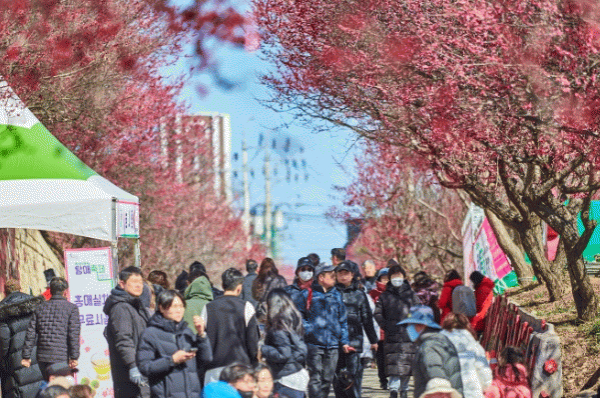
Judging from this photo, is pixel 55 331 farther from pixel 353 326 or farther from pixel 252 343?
pixel 353 326

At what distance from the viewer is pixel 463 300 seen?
571 inches

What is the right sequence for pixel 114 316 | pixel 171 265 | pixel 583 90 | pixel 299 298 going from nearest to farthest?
pixel 114 316
pixel 583 90
pixel 299 298
pixel 171 265

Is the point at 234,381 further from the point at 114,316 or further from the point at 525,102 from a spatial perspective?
the point at 525,102

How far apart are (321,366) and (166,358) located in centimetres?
308

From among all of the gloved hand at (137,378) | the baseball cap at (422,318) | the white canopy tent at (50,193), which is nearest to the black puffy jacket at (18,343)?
the white canopy tent at (50,193)

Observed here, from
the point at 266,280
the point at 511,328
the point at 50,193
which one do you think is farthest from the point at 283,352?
the point at 511,328

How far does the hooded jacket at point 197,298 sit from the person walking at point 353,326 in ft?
4.97

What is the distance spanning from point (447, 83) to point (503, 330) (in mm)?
4055

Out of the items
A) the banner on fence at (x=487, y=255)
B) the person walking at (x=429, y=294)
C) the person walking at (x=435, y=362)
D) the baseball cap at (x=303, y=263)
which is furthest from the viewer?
the banner on fence at (x=487, y=255)

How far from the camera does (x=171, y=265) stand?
44438 millimetres

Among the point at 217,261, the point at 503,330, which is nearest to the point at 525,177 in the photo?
the point at 503,330

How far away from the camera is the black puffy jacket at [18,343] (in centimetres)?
1227

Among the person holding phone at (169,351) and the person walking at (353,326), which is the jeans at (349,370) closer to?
the person walking at (353,326)

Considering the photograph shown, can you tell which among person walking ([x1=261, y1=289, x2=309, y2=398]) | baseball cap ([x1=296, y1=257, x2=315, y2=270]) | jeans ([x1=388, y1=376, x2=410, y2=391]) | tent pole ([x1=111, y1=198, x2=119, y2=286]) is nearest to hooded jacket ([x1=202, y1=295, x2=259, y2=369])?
person walking ([x1=261, y1=289, x2=309, y2=398])
